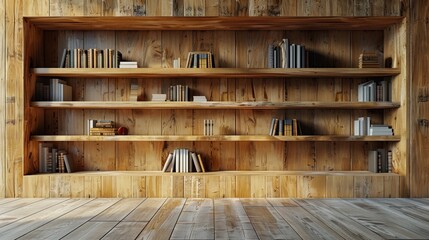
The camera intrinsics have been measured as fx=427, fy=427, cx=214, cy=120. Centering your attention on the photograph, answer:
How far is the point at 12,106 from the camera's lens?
4.44 metres

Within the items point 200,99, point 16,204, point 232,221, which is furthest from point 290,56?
point 16,204

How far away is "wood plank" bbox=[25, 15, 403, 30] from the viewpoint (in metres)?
4.43

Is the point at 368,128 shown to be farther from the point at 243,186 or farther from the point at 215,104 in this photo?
the point at 215,104

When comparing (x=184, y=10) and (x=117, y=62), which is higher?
(x=184, y=10)

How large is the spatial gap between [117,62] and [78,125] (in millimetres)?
912

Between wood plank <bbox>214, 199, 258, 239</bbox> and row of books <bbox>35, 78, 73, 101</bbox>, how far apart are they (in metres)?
2.04

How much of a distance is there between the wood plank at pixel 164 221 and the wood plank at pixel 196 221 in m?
0.05

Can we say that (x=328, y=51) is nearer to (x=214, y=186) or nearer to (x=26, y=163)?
(x=214, y=186)

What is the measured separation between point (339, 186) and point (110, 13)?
2.96 m

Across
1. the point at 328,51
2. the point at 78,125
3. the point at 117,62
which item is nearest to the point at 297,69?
the point at 328,51

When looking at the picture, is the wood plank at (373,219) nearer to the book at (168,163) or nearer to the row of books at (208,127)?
the row of books at (208,127)

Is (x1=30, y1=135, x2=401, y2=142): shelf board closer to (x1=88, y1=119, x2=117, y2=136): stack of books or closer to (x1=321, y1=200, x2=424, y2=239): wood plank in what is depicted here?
(x1=88, y1=119, x2=117, y2=136): stack of books

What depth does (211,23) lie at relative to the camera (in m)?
4.60

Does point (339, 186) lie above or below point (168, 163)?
below
